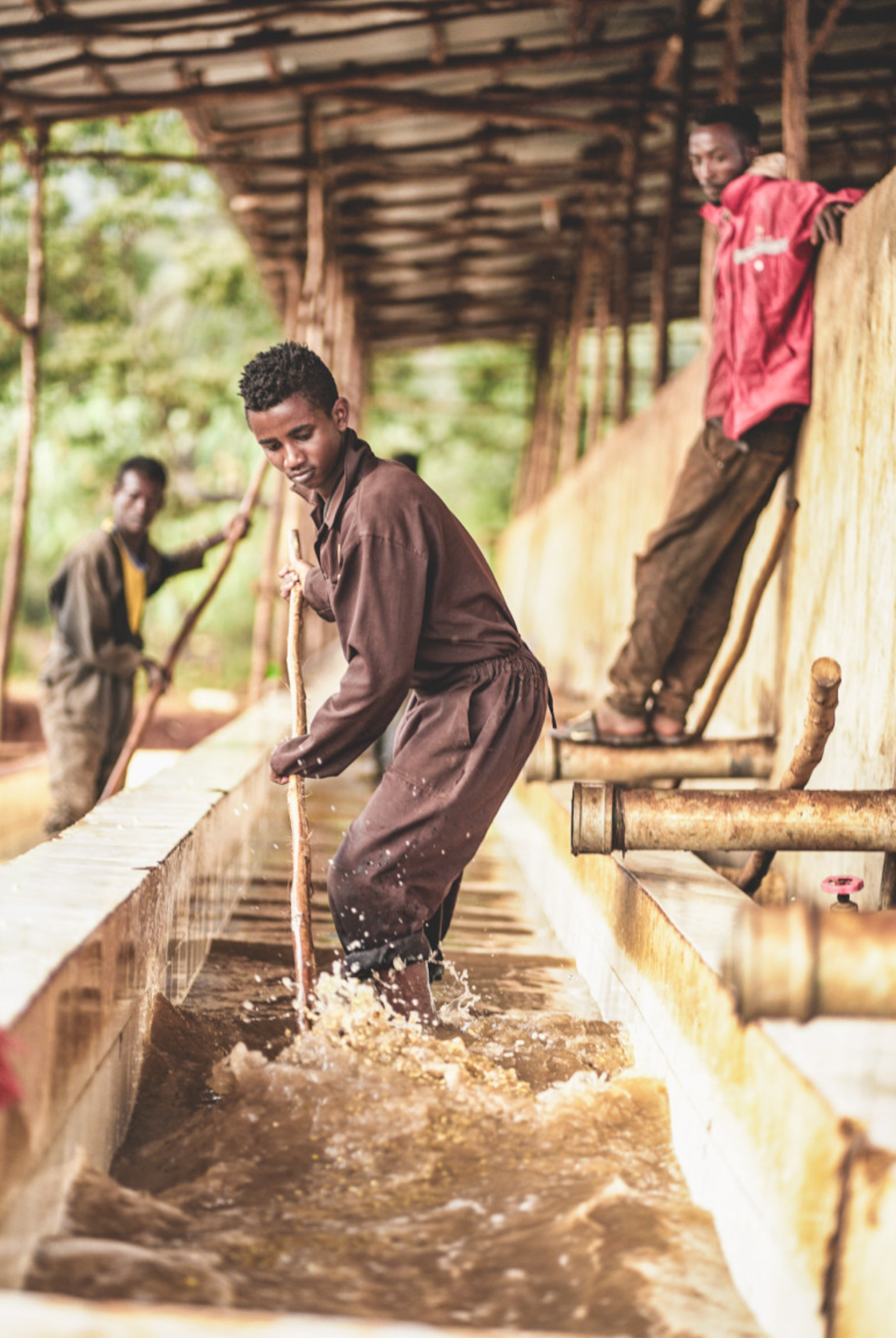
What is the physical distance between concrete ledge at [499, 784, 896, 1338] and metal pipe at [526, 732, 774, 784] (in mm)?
1288

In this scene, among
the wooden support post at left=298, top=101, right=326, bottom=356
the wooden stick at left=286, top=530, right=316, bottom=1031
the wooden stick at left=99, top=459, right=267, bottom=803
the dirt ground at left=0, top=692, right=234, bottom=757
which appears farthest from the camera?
the dirt ground at left=0, top=692, right=234, bottom=757

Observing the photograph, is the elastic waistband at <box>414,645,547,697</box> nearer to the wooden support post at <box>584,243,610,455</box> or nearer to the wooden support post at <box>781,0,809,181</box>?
the wooden support post at <box>781,0,809,181</box>

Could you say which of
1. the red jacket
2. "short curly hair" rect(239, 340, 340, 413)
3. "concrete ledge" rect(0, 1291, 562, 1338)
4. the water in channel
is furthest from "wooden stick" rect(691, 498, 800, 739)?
"concrete ledge" rect(0, 1291, 562, 1338)

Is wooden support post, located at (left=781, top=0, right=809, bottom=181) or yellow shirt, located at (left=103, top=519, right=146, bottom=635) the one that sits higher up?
wooden support post, located at (left=781, top=0, right=809, bottom=181)

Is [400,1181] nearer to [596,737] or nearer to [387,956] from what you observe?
[387,956]

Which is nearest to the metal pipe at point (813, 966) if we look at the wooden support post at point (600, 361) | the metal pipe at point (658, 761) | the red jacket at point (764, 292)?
the metal pipe at point (658, 761)

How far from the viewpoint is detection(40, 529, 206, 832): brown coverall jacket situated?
6637mm

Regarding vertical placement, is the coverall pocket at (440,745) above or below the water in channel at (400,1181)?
above

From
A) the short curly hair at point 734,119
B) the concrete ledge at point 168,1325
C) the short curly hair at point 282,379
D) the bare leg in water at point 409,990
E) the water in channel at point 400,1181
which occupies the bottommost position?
the water in channel at point 400,1181

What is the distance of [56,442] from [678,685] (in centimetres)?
1653

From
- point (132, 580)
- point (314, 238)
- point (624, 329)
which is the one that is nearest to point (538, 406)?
point (624, 329)

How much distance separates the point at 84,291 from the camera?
18.3 meters

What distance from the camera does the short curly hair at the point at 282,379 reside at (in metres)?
2.99

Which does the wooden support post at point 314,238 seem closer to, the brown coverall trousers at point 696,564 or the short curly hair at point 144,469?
the short curly hair at point 144,469
